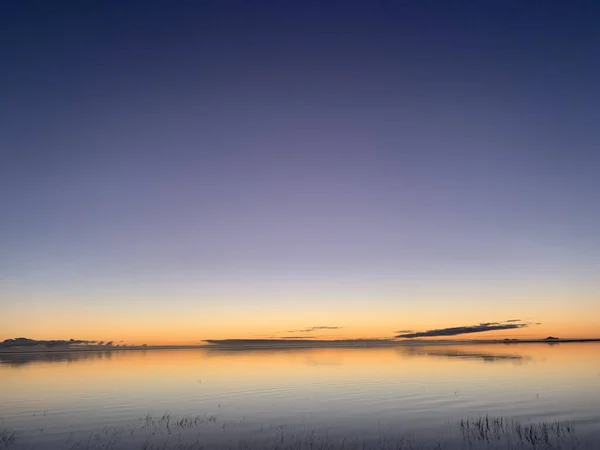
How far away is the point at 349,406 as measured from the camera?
1564 inches

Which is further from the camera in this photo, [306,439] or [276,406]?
[276,406]

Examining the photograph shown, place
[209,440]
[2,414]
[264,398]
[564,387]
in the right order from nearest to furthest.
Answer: [209,440], [2,414], [264,398], [564,387]

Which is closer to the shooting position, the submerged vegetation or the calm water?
the submerged vegetation

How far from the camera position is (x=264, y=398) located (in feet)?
149

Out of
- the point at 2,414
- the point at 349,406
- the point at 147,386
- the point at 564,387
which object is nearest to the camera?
the point at 2,414

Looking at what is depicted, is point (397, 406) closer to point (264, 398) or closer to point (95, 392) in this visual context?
point (264, 398)

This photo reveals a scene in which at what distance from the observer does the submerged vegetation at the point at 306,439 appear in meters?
26.1

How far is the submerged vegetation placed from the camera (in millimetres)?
26141

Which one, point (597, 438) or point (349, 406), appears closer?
point (597, 438)

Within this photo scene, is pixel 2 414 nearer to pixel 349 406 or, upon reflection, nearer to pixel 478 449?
pixel 349 406

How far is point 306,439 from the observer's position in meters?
27.9

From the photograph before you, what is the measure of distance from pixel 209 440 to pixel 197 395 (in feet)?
69.6

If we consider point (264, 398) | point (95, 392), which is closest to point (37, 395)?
point (95, 392)

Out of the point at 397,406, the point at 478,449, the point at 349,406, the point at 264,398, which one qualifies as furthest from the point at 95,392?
the point at 478,449
